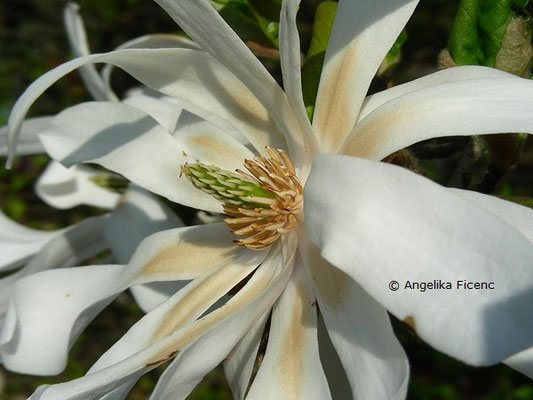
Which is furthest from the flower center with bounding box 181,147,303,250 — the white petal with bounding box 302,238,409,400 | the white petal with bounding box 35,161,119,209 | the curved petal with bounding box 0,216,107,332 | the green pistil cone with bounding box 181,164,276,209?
the white petal with bounding box 35,161,119,209

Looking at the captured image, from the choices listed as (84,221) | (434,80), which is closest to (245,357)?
(434,80)

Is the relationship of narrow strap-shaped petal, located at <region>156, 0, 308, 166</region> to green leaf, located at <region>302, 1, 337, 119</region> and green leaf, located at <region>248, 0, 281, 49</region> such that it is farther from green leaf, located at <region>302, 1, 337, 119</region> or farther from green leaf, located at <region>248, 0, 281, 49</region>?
green leaf, located at <region>248, 0, 281, 49</region>

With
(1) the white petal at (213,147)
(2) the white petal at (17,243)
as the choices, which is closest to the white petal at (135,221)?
(2) the white petal at (17,243)

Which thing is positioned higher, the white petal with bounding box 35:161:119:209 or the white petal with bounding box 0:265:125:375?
the white petal with bounding box 35:161:119:209

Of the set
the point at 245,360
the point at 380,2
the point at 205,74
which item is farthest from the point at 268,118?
the point at 245,360

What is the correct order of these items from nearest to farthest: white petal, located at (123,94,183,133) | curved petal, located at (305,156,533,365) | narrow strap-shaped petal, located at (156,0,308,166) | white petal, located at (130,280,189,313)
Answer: curved petal, located at (305,156,533,365) < narrow strap-shaped petal, located at (156,0,308,166) < white petal, located at (130,280,189,313) < white petal, located at (123,94,183,133)

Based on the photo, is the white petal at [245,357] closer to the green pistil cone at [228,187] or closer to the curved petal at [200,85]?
the green pistil cone at [228,187]

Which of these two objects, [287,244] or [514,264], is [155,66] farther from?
[514,264]
